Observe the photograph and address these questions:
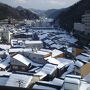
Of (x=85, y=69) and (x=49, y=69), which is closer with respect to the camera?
(x=85, y=69)

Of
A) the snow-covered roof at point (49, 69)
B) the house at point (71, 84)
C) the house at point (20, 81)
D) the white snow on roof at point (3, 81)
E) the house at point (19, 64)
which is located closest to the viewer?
the house at point (71, 84)

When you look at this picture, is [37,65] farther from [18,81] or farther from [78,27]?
[78,27]

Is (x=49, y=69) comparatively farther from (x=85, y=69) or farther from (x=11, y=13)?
(x=11, y=13)

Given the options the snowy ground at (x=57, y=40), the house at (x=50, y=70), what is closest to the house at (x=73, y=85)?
the house at (x=50, y=70)

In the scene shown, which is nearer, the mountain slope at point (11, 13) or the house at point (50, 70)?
the house at point (50, 70)

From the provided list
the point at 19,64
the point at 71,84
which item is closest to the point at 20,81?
the point at 71,84

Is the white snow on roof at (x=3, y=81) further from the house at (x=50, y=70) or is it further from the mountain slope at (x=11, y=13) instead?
the mountain slope at (x=11, y=13)

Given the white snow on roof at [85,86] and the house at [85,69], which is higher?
the white snow on roof at [85,86]

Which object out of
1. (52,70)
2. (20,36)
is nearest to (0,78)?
(52,70)

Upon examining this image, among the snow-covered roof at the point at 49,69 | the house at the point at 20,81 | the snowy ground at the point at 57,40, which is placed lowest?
the snowy ground at the point at 57,40
